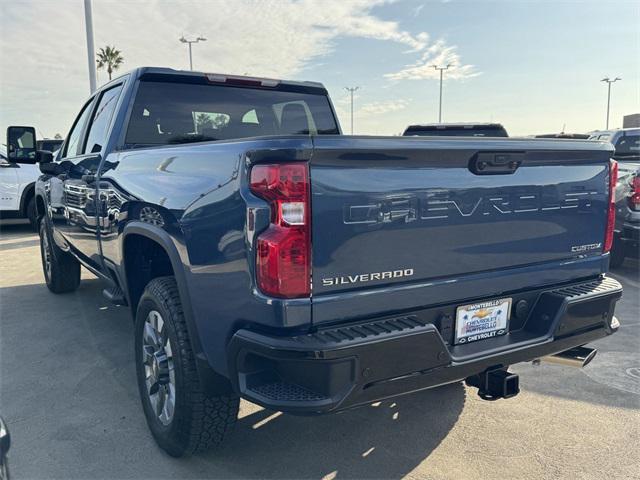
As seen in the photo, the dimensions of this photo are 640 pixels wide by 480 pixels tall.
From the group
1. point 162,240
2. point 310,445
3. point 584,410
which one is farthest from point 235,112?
point 584,410

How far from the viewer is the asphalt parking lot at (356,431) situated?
2.62 m

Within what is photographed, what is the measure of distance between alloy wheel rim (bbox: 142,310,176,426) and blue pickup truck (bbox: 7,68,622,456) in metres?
0.01

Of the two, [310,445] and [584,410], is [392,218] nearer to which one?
[310,445]

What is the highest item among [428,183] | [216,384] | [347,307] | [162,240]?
[428,183]

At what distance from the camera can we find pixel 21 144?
4984mm

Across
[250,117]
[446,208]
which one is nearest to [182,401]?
[446,208]

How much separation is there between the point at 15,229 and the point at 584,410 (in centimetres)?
1199

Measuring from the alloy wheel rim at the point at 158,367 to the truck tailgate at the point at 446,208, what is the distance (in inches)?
43.3

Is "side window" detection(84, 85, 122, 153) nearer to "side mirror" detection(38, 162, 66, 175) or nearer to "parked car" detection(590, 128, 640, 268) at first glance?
"side mirror" detection(38, 162, 66, 175)

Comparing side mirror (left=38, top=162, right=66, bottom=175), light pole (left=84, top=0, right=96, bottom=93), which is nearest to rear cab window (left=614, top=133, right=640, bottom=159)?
side mirror (left=38, top=162, right=66, bottom=175)

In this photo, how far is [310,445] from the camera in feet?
9.27

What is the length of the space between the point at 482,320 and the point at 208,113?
7.83ft

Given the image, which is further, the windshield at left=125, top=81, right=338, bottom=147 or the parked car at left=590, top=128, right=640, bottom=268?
the parked car at left=590, top=128, right=640, bottom=268

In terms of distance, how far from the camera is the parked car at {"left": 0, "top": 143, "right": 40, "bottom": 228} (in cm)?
1050
